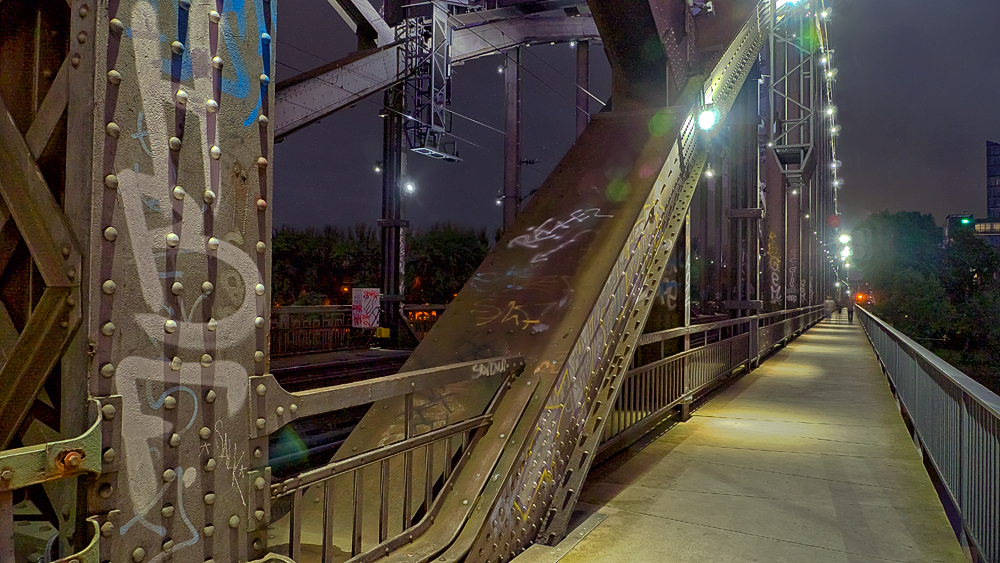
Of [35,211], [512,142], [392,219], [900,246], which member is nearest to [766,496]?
[35,211]

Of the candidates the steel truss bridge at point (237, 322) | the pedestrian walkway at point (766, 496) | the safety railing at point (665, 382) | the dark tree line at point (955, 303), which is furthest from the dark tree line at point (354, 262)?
the steel truss bridge at point (237, 322)

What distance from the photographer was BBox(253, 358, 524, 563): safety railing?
2.58 metres

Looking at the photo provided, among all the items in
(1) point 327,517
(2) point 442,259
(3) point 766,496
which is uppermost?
(2) point 442,259

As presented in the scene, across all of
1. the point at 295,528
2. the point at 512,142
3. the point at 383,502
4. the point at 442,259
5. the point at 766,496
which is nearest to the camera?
the point at 295,528

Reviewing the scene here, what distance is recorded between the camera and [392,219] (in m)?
21.6

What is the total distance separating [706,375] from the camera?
34.7 feet

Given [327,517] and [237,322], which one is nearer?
[237,322]

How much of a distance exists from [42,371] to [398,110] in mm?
20910

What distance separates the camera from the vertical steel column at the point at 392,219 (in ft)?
70.3

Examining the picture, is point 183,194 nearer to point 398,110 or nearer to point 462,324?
point 462,324

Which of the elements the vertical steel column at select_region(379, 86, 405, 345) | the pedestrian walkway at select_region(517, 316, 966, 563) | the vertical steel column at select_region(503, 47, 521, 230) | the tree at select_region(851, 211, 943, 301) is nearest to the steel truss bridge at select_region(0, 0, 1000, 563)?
the pedestrian walkway at select_region(517, 316, 966, 563)

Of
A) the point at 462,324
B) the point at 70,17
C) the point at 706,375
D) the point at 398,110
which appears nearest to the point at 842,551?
the point at 462,324

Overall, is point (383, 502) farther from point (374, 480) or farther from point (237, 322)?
point (237, 322)

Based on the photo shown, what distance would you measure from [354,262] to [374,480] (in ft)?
174
